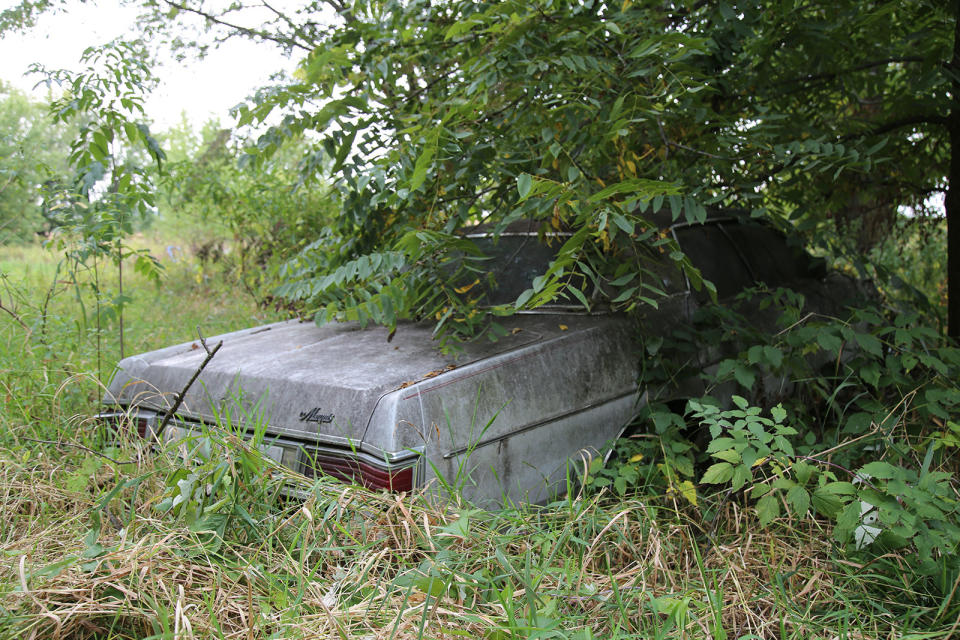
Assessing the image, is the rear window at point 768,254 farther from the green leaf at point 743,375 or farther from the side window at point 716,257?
the green leaf at point 743,375

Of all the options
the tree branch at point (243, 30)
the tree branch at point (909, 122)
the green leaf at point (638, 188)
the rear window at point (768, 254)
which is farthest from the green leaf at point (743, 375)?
the tree branch at point (243, 30)

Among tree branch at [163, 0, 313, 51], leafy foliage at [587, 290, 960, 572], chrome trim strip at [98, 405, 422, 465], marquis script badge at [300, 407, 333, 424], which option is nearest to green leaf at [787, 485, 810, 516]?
leafy foliage at [587, 290, 960, 572]

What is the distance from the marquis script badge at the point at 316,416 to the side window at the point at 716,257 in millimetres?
2277

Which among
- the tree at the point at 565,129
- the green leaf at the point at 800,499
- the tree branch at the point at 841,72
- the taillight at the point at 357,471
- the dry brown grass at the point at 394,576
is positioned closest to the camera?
the dry brown grass at the point at 394,576

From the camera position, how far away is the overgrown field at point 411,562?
186cm

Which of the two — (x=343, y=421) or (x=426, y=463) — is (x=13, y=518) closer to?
(x=343, y=421)

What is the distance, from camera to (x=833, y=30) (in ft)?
13.2

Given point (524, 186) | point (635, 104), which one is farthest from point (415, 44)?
point (524, 186)

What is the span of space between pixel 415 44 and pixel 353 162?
73cm

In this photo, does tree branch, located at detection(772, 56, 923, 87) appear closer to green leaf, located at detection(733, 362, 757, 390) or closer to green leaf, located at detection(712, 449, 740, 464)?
green leaf, located at detection(733, 362, 757, 390)

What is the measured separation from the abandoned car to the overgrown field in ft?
0.41

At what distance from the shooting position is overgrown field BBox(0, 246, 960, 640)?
6.11 feet

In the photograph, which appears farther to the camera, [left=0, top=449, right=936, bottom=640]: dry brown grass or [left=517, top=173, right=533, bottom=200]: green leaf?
[left=517, top=173, right=533, bottom=200]: green leaf

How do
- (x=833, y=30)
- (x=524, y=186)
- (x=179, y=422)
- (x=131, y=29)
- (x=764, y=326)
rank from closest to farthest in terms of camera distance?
(x=524, y=186), (x=179, y=422), (x=764, y=326), (x=833, y=30), (x=131, y=29)
